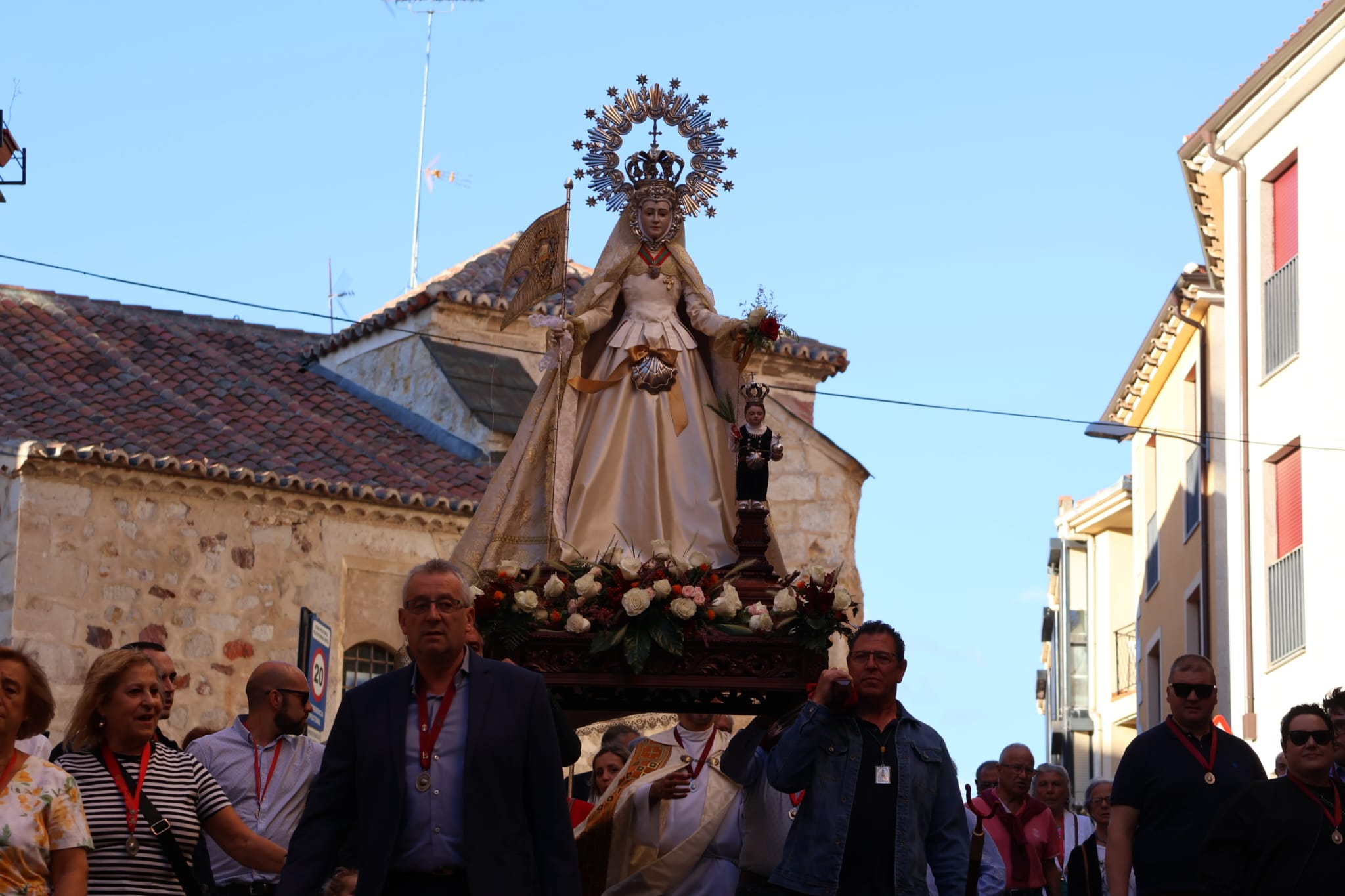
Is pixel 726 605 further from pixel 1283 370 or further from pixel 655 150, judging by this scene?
pixel 1283 370

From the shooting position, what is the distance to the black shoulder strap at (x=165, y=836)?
22.4 ft

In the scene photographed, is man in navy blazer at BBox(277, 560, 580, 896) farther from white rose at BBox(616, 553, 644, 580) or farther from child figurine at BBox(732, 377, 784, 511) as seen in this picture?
child figurine at BBox(732, 377, 784, 511)

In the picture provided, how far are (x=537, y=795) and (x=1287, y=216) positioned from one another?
17038mm

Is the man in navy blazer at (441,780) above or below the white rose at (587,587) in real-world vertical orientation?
below

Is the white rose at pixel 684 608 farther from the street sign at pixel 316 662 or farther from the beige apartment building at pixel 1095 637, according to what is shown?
the beige apartment building at pixel 1095 637

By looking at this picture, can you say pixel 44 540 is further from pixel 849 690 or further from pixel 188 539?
pixel 849 690

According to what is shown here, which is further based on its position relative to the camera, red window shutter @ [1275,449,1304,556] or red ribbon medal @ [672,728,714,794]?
red window shutter @ [1275,449,1304,556]

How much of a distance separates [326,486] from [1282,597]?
9.56 metres

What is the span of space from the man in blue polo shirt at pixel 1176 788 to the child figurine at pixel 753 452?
289 cm

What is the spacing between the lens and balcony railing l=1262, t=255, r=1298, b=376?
20984mm

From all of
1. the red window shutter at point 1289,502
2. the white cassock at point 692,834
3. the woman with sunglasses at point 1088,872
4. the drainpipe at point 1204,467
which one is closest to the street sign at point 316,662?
the white cassock at point 692,834

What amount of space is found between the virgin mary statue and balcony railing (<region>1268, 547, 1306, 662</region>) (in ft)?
34.5

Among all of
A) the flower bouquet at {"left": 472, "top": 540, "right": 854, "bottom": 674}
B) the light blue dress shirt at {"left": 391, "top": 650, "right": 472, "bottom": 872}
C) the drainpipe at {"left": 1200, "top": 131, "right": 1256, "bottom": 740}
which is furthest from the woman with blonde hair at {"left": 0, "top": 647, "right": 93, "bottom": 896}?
the drainpipe at {"left": 1200, "top": 131, "right": 1256, "bottom": 740}

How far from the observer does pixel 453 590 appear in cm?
627
